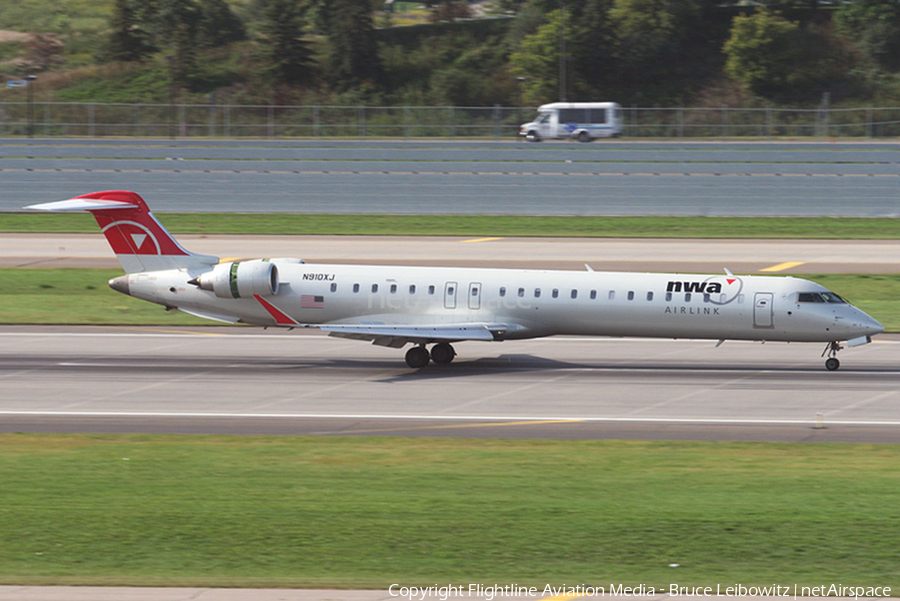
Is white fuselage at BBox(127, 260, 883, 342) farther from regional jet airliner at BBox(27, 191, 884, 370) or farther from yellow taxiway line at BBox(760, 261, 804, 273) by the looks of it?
yellow taxiway line at BBox(760, 261, 804, 273)

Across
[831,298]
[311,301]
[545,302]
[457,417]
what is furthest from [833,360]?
[311,301]

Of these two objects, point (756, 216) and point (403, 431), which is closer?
point (403, 431)

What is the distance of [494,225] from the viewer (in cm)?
6625

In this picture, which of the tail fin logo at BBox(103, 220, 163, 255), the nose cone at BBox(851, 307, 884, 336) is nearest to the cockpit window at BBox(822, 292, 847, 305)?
the nose cone at BBox(851, 307, 884, 336)

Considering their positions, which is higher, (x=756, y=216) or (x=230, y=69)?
(x=230, y=69)

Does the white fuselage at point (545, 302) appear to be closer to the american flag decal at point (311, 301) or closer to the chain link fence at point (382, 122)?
the american flag decal at point (311, 301)

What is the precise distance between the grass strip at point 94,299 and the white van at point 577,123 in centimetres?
4288

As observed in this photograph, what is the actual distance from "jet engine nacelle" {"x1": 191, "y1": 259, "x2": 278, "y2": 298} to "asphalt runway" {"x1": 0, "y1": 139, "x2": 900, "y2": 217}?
40.1m

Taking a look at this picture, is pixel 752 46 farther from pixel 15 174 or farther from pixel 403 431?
pixel 403 431

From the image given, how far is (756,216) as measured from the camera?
68.8 meters

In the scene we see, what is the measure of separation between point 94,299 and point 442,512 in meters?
29.9

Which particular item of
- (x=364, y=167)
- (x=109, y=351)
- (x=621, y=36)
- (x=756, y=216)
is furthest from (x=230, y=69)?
(x=109, y=351)

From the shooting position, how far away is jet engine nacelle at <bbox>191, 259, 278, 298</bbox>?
3120cm

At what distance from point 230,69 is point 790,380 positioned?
97.4 m
